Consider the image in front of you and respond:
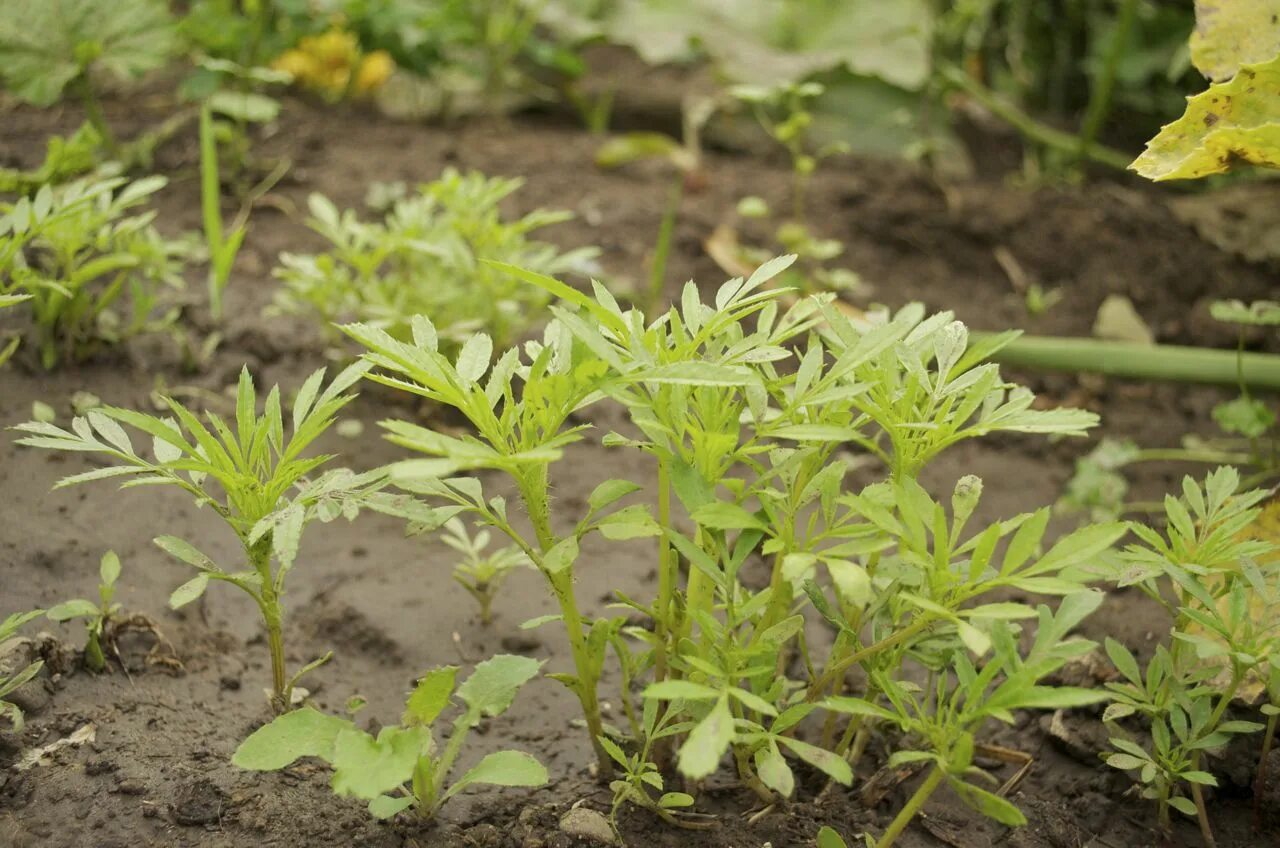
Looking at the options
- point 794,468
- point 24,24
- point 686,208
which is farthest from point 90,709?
point 686,208

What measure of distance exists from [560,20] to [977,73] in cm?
173

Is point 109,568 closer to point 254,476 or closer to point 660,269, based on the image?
point 254,476

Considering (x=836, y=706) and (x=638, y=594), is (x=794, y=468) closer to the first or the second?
(x=836, y=706)

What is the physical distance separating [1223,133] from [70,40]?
289 cm

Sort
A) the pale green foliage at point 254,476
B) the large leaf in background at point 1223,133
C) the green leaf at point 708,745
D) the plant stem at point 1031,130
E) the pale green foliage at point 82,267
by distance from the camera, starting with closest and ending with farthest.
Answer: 1. the green leaf at point 708,745
2. the pale green foliage at point 254,476
3. the large leaf in background at point 1223,133
4. the pale green foliage at point 82,267
5. the plant stem at point 1031,130

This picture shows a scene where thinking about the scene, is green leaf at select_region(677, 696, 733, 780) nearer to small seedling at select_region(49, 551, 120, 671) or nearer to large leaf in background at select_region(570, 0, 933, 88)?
small seedling at select_region(49, 551, 120, 671)

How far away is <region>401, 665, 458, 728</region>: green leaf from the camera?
1347 millimetres

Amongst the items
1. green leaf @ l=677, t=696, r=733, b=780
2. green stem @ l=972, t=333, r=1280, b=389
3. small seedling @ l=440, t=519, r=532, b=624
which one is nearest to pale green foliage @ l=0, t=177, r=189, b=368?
small seedling @ l=440, t=519, r=532, b=624

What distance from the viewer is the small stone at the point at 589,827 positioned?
146cm

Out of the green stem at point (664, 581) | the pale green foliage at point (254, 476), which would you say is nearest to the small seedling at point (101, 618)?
the pale green foliage at point (254, 476)

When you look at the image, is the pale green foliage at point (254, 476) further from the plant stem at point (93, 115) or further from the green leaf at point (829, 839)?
the plant stem at point (93, 115)

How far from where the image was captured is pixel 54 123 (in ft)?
11.6

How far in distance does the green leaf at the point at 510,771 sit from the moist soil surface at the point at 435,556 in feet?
0.40

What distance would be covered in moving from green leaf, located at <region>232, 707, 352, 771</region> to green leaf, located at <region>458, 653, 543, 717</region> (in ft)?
0.51
